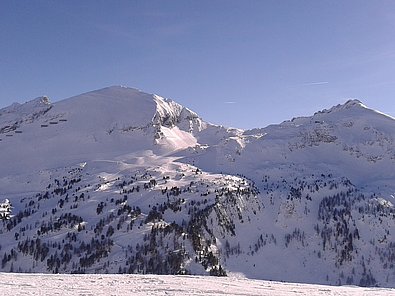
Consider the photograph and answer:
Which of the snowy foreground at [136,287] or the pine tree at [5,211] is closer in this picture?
the snowy foreground at [136,287]

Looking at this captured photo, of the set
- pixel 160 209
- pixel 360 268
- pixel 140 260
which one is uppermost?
pixel 160 209

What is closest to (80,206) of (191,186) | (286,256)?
(191,186)

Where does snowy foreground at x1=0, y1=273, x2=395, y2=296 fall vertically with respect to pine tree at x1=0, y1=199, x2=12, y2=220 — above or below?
above

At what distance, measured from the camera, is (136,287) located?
3997cm

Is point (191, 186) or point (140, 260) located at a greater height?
point (191, 186)

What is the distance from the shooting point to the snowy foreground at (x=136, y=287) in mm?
36812

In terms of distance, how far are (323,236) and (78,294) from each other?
147 metres

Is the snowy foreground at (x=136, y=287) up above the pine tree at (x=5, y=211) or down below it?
above

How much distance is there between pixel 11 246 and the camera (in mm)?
147250

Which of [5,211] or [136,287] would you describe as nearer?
[136,287]

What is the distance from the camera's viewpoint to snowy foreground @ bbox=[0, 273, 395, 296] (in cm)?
3681

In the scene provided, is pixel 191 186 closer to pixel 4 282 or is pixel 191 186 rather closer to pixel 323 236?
pixel 323 236

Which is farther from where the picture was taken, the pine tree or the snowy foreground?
the pine tree

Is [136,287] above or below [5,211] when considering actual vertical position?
above
